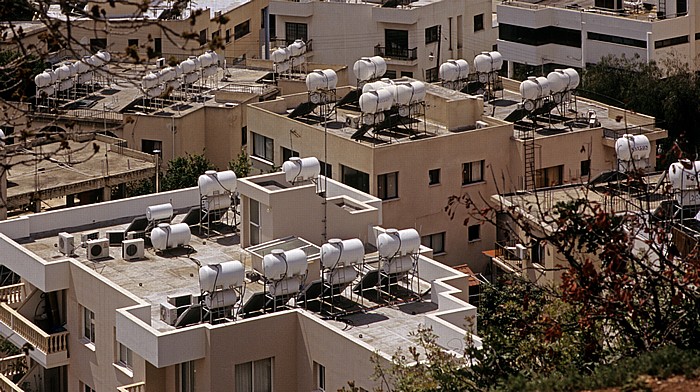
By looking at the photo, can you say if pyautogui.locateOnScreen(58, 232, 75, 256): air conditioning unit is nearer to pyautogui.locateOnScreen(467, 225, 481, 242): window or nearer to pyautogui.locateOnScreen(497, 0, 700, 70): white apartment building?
pyautogui.locateOnScreen(467, 225, 481, 242): window

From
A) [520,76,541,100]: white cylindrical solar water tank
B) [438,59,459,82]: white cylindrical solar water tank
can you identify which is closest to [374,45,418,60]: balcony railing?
[438,59,459,82]: white cylindrical solar water tank

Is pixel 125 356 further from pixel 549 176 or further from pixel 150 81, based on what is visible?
pixel 150 81

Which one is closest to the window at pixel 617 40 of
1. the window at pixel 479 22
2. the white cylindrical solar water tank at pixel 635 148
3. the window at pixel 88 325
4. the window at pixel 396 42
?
the window at pixel 479 22

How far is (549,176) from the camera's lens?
47.7 meters

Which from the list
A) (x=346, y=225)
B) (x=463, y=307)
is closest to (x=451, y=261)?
(x=346, y=225)

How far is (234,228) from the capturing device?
38.1 meters

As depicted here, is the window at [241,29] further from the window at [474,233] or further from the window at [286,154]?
the window at [474,233]

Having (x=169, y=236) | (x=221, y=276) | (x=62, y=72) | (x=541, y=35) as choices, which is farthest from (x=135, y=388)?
(x=541, y=35)

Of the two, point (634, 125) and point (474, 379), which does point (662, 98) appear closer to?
point (634, 125)

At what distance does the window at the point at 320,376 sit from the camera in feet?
103

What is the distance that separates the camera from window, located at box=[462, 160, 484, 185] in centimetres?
4716

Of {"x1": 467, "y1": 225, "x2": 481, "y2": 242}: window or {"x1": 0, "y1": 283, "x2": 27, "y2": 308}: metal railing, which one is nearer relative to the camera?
{"x1": 0, "y1": 283, "x2": 27, "y2": 308}: metal railing

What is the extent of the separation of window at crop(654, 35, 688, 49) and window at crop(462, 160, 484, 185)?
2012cm

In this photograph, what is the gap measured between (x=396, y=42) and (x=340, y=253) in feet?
123
